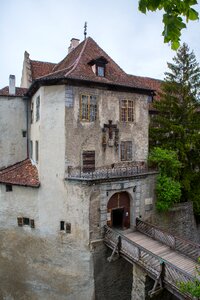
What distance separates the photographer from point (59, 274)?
16719 millimetres

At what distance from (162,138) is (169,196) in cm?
543

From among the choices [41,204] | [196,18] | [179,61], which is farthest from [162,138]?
[196,18]

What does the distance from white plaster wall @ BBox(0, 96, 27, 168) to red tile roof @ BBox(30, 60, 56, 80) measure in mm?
3154

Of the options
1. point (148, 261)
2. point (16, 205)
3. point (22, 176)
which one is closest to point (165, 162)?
point (148, 261)

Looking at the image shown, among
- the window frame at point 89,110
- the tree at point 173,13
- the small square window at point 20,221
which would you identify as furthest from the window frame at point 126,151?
the tree at point 173,13

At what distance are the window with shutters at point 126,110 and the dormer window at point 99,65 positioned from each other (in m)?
2.42

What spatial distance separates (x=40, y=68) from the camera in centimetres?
2389

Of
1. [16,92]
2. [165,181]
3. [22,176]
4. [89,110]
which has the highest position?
[16,92]

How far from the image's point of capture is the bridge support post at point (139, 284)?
45.3 feet

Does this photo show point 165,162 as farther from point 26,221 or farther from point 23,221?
point 23,221

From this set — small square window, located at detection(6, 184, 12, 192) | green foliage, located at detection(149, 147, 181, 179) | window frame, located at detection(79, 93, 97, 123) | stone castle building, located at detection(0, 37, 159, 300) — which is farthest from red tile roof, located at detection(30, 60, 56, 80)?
green foliage, located at detection(149, 147, 181, 179)

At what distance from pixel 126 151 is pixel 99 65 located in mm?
6076

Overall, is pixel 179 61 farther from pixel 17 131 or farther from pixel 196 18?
pixel 196 18

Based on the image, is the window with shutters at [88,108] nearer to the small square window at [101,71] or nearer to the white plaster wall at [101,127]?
the white plaster wall at [101,127]
